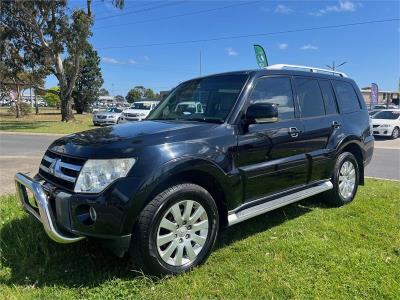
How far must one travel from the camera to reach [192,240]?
3707 mm

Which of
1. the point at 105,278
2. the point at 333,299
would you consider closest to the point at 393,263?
the point at 333,299

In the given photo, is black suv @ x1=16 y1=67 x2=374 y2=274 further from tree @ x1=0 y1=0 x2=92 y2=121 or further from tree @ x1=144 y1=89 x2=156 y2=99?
tree @ x1=144 y1=89 x2=156 y2=99

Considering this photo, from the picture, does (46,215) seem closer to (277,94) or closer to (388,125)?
(277,94)

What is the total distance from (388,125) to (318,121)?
688 inches

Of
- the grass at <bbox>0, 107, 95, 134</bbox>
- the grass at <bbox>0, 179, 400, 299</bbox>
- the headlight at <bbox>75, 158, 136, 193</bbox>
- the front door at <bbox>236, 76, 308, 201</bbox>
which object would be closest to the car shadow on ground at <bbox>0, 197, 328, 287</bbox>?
the grass at <bbox>0, 179, 400, 299</bbox>

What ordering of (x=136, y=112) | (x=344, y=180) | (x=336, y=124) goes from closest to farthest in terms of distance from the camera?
(x=336, y=124) → (x=344, y=180) → (x=136, y=112)

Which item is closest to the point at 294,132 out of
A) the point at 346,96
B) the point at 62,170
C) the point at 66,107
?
the point at 346,96

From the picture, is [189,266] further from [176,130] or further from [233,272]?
[176,130]

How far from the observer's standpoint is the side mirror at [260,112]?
407 centimetres

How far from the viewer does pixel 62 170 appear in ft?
11.7

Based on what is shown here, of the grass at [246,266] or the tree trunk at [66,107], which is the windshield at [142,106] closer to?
the tree trunk at [66,107]

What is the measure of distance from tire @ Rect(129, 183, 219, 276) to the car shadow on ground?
0.25 m

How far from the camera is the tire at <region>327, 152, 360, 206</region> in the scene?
5.65m

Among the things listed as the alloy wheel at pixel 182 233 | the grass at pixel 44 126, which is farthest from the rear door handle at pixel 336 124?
the grass at pixel 44 126
